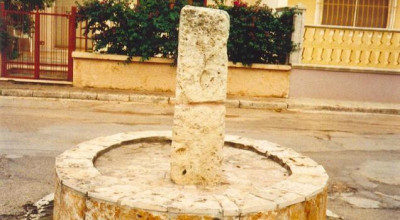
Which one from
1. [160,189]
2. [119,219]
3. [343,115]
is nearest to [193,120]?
[160,189]

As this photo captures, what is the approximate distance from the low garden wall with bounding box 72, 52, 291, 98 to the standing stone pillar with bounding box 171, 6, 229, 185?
8303 mm

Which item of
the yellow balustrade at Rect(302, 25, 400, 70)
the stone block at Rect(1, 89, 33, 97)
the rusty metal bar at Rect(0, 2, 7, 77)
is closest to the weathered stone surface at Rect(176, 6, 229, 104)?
the stone block at Rect(1, 89, 33, 97)

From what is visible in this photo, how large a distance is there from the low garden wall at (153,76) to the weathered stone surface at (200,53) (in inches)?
327

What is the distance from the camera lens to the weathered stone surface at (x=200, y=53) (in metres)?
3.83

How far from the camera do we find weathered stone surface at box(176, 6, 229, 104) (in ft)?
12.6

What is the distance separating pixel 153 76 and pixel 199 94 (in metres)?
8.49

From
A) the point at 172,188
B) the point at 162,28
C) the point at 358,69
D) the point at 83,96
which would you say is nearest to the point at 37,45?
the point at 83,96

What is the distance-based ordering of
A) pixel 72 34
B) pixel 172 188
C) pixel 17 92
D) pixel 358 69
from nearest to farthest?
1. pixel 172 188
2. pixel 17 92
3. pixel 72 34
4. pixel 358 69

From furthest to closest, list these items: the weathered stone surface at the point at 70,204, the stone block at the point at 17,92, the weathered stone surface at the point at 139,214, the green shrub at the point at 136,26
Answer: the green shrub at the point at 136,26, the stone block at the point at 17,92, the weathered stone surface at the point at 70,204, the weathered stone surface at the point at 139,214

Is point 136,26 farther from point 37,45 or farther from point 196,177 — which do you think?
point 196,177

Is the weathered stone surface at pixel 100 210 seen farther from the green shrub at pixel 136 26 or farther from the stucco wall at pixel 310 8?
the stucco wall at pixel 310 8

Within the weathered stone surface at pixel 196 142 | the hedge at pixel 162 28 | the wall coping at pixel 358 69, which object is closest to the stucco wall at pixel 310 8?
the hedge at pixel 162 28

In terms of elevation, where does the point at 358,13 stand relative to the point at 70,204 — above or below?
above

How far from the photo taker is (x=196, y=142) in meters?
3.93
